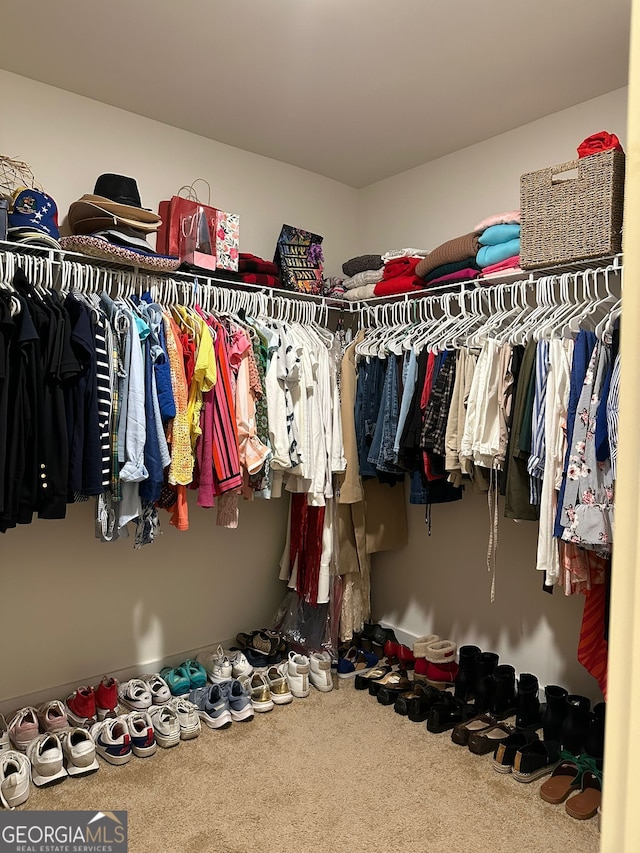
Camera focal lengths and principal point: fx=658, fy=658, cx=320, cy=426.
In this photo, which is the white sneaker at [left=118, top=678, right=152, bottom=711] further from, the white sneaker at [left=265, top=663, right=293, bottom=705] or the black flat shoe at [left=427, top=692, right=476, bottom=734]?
the black flat shoe at [left=427, top=692, right=476, bottom=734]

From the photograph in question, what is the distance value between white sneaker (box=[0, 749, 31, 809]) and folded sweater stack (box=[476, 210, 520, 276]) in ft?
8.67

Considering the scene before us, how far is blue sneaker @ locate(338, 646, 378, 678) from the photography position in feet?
10.9

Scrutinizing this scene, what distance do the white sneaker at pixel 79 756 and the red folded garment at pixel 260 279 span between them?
208cm

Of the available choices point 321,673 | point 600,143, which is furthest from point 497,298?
point 321,673

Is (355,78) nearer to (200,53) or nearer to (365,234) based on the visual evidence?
(200,53)

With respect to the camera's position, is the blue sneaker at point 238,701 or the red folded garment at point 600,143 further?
the blue sneaker at point 238,701

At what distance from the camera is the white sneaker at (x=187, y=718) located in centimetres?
272

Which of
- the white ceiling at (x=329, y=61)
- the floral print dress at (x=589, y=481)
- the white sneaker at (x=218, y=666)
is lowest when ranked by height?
the white sneaker at (x=218, y=666)

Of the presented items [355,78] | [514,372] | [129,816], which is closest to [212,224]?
[355,78]

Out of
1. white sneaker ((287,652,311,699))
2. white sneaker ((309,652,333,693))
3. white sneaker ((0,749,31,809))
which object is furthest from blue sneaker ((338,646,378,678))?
white sneaker ((0,749,31,809))

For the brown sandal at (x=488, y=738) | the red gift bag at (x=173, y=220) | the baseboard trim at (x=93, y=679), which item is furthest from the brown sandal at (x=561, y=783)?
the red gift bag at (x=173, y=220)

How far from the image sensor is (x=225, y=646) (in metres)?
3.50

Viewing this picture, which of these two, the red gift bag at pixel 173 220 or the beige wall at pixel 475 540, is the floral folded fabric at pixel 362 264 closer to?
the beige wall at pixel 475 540
